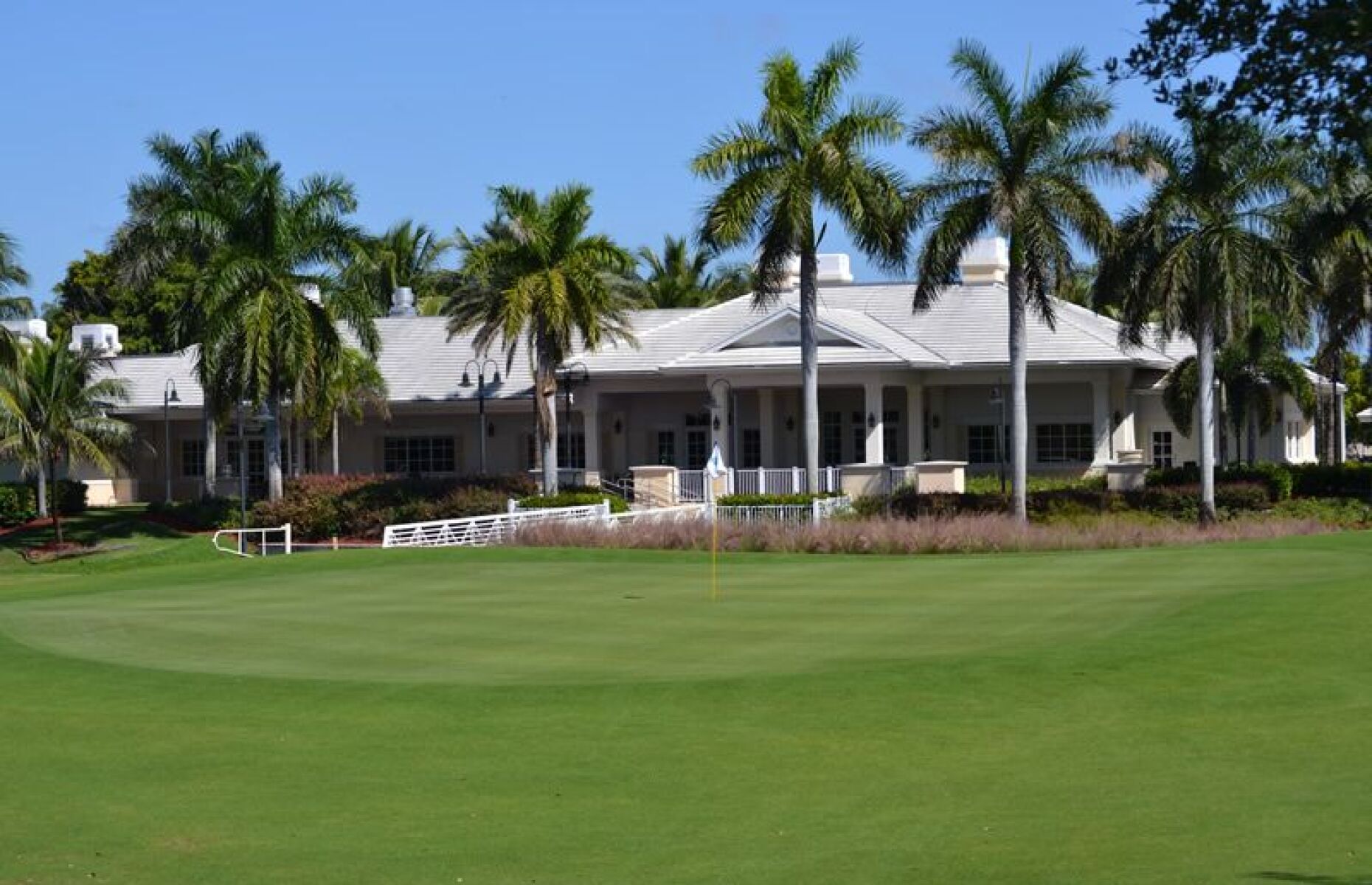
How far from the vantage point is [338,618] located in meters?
22.6

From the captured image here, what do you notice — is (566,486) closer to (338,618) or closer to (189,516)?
(189,516)

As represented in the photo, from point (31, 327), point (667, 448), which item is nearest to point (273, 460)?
point (667, 448)

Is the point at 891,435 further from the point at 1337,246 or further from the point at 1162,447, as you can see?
the point at 1337,246

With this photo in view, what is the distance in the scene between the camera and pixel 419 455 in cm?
5953

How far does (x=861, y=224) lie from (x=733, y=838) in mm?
33256

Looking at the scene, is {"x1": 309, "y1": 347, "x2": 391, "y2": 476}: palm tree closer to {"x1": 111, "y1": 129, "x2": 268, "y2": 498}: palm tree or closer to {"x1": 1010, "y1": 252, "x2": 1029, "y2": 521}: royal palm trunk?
{"x1": 111, "y1": 129, "x2": 268, "y2": 498}: palm tree

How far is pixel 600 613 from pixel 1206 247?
919 inches

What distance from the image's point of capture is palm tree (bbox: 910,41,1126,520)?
41.8 meters

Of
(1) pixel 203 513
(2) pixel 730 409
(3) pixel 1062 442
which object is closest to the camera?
(1) pixel 203 513

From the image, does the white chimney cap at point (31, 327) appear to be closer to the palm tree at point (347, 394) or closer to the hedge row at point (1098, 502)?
the palm tree at point (347, 394)

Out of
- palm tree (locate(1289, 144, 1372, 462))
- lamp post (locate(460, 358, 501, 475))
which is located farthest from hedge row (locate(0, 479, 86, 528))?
palm tree (locate(1289, 144, 1372, 462))

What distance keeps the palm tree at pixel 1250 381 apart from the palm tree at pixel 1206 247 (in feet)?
25.6

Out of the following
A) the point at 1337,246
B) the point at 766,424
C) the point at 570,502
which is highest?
the point at 1337,246

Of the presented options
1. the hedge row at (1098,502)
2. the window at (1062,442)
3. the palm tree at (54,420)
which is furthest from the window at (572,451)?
the hedge row at (1098,502)
